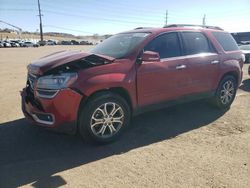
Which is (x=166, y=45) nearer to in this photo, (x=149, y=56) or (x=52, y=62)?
(x=149, y=56)

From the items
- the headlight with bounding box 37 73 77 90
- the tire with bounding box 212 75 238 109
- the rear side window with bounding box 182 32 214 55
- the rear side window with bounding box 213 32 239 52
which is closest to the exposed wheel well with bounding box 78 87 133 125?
the headlight with bounding box 37 73 77 90

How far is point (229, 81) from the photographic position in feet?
21.2

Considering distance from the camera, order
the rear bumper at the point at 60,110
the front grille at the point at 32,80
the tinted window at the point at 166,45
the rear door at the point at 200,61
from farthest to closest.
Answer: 1. the rear door at the point at 200,61
2. the tinted window at the point at 166,45
3. the front grille at the point at 32,80
4. the rear bumper at the point at 60,110

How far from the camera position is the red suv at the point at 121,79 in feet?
13.6

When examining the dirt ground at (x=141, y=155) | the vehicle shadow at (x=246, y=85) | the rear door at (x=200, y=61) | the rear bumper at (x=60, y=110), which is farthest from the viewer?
the vehicle shadow at (x=246, y=85)

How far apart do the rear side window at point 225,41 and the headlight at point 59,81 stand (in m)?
3.55

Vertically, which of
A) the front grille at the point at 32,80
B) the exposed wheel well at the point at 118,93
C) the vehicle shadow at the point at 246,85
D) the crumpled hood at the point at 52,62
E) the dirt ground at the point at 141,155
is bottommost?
the dirt ground at the point at 141,155

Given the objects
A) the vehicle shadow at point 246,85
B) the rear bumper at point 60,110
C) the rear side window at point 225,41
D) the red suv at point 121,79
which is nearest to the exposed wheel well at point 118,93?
the red suv at point 121,79

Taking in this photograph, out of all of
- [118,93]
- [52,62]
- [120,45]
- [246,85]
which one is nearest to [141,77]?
[118,93]

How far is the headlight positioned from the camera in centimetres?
408

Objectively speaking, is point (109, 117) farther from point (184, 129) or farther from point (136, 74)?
point (184, 129)

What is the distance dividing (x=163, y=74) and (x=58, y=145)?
2.13m

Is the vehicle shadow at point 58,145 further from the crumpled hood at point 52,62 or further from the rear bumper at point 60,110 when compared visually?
the crumpled hood at point 52,62

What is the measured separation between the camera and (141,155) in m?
4.19
